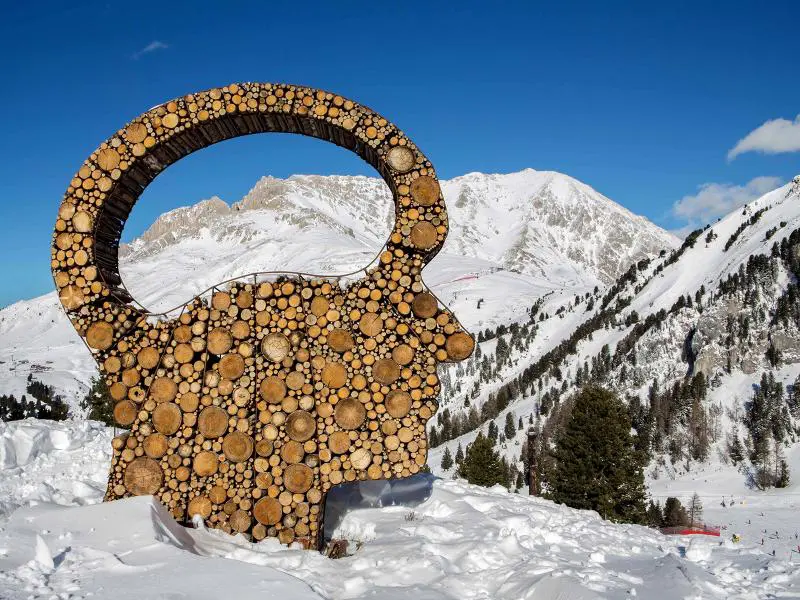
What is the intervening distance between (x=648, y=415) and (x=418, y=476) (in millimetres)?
85071

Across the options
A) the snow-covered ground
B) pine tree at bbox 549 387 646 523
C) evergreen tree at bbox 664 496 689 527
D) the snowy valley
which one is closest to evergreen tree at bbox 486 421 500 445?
the snowy valley

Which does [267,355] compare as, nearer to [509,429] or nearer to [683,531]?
[683,531]

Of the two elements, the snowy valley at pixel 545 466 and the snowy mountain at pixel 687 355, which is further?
the snowy mountain at pixel 687 355

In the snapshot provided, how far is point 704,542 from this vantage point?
293 inches

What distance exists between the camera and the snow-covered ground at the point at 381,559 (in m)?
4.77

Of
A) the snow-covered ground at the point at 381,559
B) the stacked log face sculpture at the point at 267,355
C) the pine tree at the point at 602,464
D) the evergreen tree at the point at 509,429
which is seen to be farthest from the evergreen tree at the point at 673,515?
the evergreen tree at the point at 509,429

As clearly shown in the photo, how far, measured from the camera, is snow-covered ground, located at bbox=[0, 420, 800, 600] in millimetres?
4773

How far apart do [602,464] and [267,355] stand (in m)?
23.1

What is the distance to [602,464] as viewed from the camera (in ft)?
86.1

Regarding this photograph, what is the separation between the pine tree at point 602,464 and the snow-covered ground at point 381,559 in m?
18.0

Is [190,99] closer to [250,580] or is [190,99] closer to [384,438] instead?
[384,438]

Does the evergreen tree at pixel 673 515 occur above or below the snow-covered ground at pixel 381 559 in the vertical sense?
below

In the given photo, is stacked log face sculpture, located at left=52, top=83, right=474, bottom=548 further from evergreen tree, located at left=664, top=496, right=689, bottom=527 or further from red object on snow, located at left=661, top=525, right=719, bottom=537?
evergreen tree, located at left=664, top=496, right=689, bottom=527

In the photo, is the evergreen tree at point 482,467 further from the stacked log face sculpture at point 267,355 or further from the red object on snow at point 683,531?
the stacked log face sculpture at point 267,355
